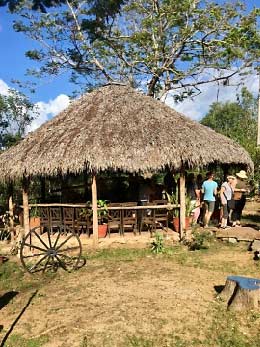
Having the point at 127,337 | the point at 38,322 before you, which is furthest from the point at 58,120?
the point at 127,337

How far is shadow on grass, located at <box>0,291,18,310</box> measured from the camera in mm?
6941

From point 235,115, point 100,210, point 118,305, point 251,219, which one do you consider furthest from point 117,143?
point 235,115

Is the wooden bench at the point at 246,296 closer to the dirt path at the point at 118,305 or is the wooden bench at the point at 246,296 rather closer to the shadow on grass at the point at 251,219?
the dirt path at the point at 118,305

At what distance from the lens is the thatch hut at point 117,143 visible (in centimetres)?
1020

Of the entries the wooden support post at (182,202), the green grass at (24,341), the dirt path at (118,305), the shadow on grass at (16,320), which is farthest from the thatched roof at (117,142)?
the green grass at (24,341)

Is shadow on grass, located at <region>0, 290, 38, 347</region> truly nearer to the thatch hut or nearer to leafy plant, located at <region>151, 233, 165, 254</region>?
leafy plant, located at <region>151, 233, 165, 254</region>

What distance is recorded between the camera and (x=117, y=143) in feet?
34.4

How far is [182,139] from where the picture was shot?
1077 centimetres

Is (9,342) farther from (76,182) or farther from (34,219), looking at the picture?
(76,182)

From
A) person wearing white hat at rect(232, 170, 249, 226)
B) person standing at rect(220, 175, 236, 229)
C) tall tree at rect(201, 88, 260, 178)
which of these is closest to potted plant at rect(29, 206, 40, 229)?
person standing at rect(220, 175, 236, 229)

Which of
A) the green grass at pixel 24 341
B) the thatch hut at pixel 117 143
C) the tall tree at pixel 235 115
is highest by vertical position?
the tall tree at pixel 235 115

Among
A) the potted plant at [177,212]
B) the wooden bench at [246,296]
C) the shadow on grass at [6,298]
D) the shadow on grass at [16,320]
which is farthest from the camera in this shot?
the potted plant at [177,212]

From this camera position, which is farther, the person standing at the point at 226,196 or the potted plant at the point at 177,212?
the potted plant at the point at 177,212

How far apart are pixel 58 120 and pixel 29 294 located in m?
6.43
